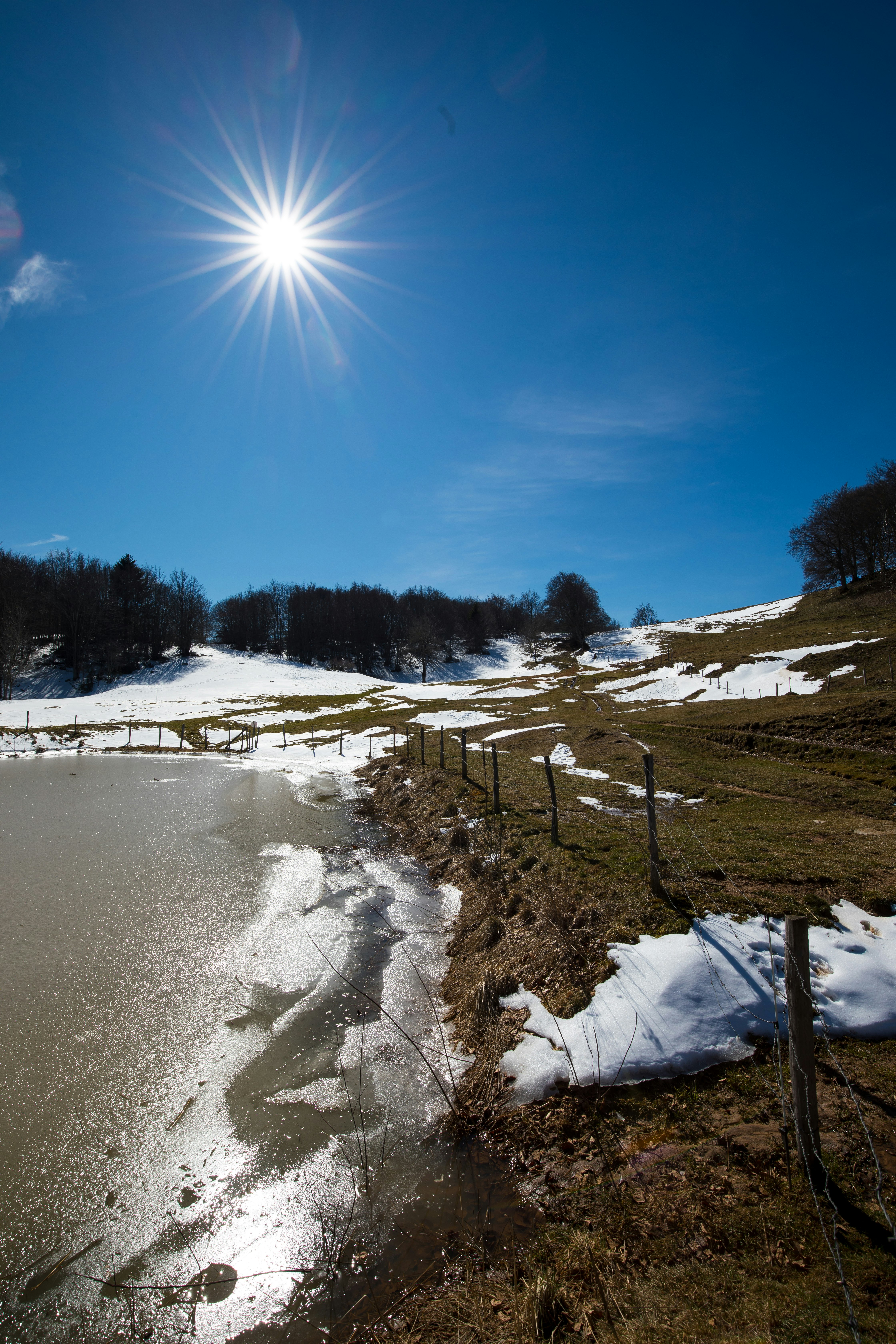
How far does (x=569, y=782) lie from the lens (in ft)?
58.7

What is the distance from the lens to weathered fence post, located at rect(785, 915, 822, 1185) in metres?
3.91

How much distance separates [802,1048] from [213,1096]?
561cm

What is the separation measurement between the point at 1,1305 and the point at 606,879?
25.2ft

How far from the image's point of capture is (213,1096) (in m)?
5.79

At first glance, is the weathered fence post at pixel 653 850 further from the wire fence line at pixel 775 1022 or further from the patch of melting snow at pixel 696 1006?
the patch of melting snow at pixel 696 1006

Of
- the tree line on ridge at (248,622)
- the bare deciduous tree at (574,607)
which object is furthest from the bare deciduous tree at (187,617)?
the bare deciduous tree at (574,607)

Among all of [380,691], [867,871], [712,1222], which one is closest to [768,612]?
[380,691]

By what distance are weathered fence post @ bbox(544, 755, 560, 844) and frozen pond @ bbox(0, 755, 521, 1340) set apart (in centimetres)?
256

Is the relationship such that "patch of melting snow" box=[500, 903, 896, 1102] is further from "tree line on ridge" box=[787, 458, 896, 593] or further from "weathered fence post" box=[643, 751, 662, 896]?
"tree line on ridge" box=[787, 458, 896, 593]

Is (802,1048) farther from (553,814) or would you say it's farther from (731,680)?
(731,680)

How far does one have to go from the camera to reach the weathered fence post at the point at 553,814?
11258mm

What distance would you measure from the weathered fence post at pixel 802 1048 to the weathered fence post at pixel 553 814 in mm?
6943

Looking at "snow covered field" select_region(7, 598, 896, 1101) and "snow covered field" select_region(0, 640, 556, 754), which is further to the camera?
"snow covered field" select_region(0, 640, 556, 754)

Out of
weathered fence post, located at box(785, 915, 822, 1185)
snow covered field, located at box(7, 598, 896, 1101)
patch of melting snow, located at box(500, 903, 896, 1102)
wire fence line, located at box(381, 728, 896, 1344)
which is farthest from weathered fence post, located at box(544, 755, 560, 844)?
weathered fence post, located at box(785, 915, 822, 1185)
